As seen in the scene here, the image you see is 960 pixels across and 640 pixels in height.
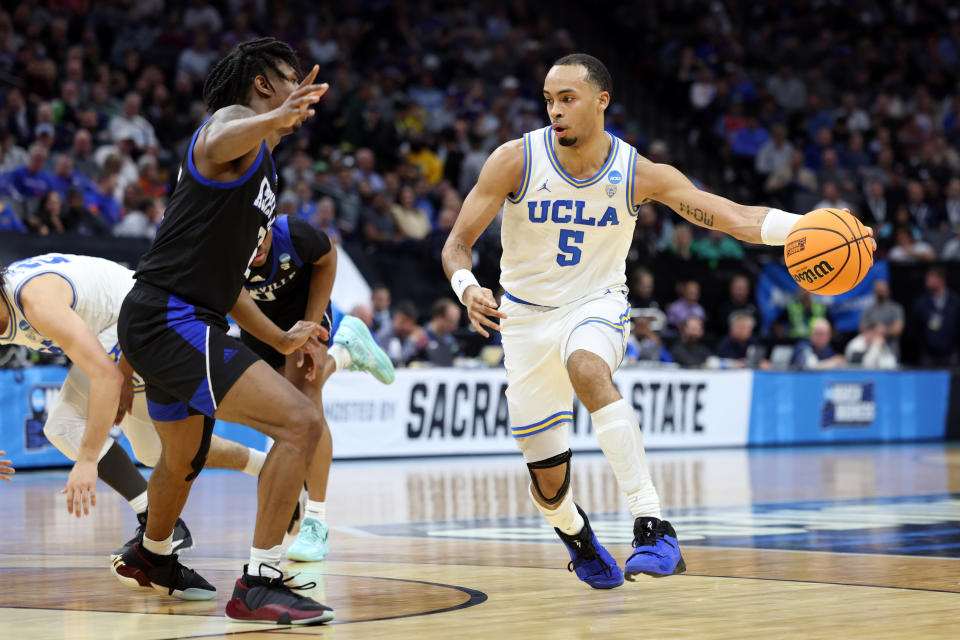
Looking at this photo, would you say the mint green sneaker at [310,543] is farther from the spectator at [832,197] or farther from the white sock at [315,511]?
the spectator at [832,197]

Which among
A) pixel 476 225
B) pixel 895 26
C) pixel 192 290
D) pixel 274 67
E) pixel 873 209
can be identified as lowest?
pixel 192 290

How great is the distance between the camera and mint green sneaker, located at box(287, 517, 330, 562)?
666 cm

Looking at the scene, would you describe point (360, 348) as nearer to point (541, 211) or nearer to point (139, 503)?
point (139, 503)

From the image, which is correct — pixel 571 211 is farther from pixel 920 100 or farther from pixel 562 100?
pixel 920 100

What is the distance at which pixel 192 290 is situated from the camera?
5.03 metres

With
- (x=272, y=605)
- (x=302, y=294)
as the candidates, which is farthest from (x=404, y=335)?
(x=272, y=605)

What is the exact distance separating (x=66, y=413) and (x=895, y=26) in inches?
894

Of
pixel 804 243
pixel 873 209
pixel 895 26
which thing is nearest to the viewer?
pixel 804 243

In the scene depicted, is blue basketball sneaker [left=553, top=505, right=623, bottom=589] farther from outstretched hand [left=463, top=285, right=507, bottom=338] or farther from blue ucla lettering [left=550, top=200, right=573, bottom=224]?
blue ucla lettering [left=550, top=200, right=573, bottom=224]

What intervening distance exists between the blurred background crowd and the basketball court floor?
429 centimetres

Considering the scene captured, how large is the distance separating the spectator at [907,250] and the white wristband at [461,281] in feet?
50.0

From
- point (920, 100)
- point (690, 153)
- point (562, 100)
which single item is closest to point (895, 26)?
point (920, 100)

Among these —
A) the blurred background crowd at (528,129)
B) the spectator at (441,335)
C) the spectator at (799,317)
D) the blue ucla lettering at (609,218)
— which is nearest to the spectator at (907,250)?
the blurred background crowd at (528,129)

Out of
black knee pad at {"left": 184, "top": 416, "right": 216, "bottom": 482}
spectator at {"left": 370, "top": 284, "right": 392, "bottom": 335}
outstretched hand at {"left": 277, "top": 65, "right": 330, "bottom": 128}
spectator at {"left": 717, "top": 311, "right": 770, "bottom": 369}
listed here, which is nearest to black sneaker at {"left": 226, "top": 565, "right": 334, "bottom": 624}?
black knee pad at {"left": 184, "top": 416, "right": 216, "bottom": 482}
